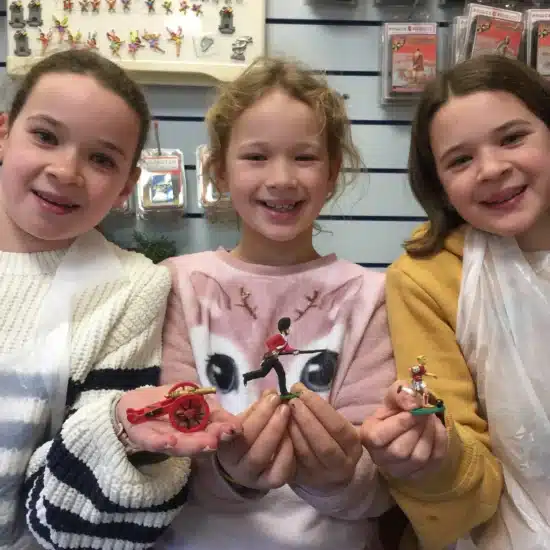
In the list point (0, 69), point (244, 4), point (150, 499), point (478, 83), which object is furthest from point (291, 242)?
point (0, 69)

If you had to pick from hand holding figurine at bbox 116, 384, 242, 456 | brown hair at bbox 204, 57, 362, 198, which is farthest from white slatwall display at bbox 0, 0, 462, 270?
hand holding figurine at bbox 116, 384, 242, 456

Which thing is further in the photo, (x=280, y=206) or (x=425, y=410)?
(x=280, y=206)

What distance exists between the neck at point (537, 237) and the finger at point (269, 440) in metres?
0.58

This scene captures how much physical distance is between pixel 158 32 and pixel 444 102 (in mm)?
992

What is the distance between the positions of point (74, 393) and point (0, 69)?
1.21m

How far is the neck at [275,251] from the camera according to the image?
1.12 metres

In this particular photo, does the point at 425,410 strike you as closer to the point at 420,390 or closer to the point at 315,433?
the point at 420,390

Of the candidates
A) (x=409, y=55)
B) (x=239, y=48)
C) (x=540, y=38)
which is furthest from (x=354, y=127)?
(x=540, y=38)

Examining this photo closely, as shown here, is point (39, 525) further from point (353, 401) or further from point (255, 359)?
point (353, 401)

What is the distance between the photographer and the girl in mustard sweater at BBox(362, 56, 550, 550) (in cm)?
92

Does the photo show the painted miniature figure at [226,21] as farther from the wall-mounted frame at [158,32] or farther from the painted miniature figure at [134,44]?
the painted miniature figure at [134,44]

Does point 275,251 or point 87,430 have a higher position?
point 275,251

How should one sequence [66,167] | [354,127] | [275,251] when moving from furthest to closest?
[354,127] → [275,251] → [66,167]

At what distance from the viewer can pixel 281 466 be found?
771 mm
